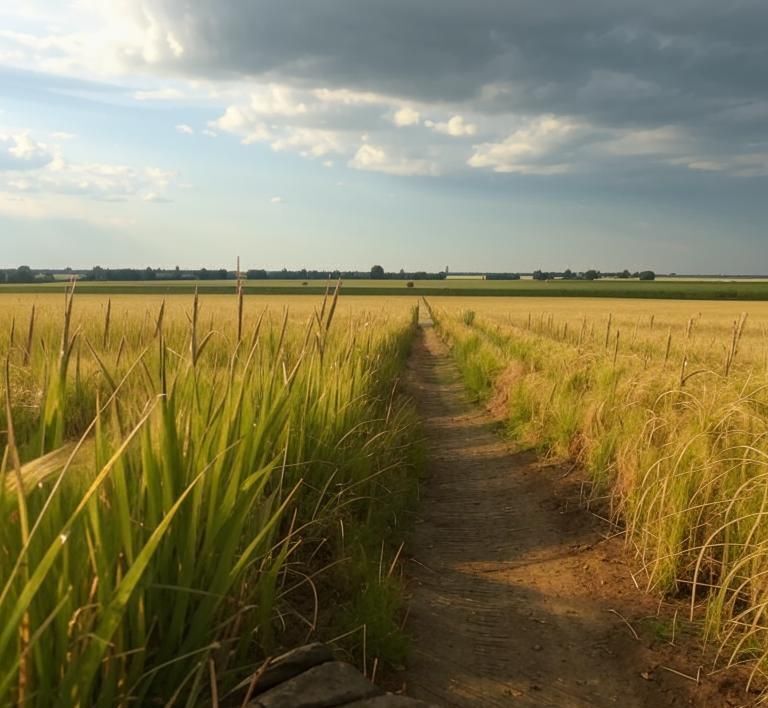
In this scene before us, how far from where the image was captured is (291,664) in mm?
2068

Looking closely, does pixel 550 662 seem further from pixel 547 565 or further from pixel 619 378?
pixel 619 378

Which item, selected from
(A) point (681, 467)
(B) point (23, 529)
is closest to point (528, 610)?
(A) point (681, 467)

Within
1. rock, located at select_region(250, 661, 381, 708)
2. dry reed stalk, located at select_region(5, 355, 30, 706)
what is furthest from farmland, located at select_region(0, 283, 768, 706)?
rock, located at select_region(250, 661, 381, 708)

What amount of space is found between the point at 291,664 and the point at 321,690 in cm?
17

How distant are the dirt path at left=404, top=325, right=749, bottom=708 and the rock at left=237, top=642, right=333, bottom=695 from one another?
2.22ft

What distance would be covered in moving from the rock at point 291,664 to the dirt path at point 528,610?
2.22 feet

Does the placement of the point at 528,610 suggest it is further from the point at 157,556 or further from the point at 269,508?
the point at 157,556

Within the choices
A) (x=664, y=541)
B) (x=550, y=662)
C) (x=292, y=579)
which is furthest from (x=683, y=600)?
(x=292, y=579)

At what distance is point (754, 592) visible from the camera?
9.17 feet

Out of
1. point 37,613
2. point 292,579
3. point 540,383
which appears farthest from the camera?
point 540,383

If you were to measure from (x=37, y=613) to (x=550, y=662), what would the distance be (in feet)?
7.51

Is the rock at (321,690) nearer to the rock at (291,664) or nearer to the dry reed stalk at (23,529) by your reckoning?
the rock at (291,664)

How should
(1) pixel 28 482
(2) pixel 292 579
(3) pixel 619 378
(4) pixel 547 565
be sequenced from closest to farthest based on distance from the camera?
(1) pixel 28 482 → (2) pixel 292 579 → (4) pixel 547 565 → (3) pixel 619 378

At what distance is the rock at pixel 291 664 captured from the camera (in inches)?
78.2
